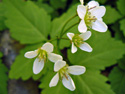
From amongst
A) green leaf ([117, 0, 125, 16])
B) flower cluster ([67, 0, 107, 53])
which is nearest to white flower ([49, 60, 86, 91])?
flower cluster ([67, 0, 107, 53])

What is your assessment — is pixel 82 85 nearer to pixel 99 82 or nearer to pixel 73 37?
pixel 99 82

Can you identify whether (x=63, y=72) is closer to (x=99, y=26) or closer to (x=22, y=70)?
(x=99, y=26)

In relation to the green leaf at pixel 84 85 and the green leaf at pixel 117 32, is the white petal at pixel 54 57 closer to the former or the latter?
the green leaf at pixel 84 85

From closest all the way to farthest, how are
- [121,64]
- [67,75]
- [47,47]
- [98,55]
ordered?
1. [47,47]
2. [67,75]
3. [98,55]
4. [121,64]

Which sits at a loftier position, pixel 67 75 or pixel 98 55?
pixel 67 75

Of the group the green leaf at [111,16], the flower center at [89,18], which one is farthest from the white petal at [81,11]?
the green leaf at [111,16]

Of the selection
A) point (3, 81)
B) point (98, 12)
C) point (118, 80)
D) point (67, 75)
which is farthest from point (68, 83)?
point (118, 80)
